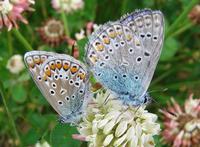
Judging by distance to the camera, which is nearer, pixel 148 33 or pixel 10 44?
pixel 148 33

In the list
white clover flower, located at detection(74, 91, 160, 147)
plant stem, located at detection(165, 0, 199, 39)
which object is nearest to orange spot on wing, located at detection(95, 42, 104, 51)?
white clover flower, located at detection(74, 91, 160, 147)

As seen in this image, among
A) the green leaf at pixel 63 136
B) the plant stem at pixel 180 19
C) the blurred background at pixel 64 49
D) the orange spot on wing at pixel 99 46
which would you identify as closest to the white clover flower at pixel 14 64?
the blurred background at pixel 64 49

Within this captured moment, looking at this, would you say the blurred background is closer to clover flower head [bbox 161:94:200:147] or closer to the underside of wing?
clover flower head [bbox 161:94:200:147]

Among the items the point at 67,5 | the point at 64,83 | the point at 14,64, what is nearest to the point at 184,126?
the point at 64,83

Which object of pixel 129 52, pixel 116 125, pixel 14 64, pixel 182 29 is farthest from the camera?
pixel 182 29

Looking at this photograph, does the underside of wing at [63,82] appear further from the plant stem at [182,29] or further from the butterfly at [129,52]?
the plant stem at [182,29]

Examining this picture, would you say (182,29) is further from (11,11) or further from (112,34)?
(112,34)
